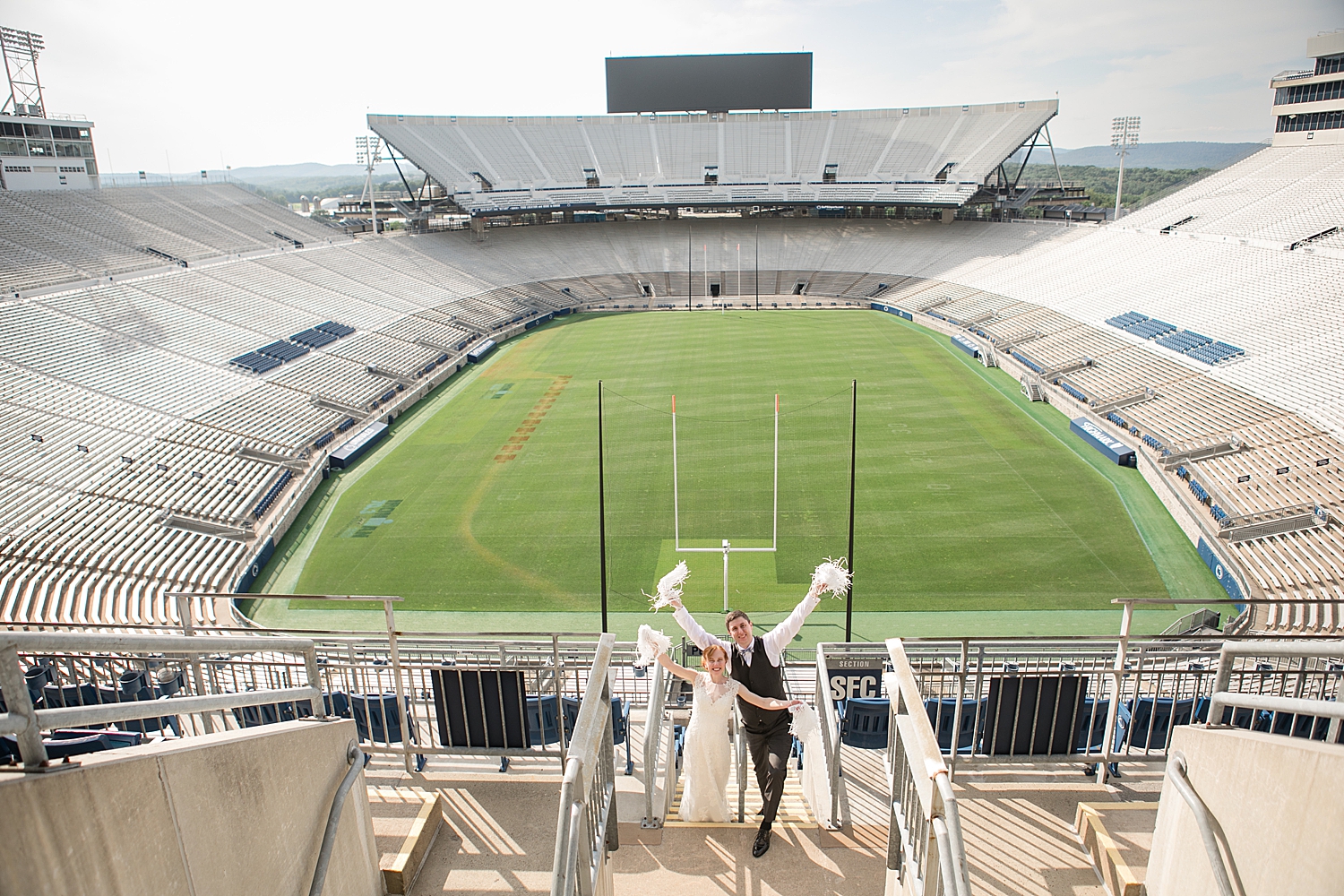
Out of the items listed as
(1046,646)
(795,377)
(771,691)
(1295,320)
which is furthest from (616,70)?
(771,691)

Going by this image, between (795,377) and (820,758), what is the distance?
2877 centimetres

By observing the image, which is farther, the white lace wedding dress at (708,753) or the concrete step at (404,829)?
the white lace wedding dress at (708,753)

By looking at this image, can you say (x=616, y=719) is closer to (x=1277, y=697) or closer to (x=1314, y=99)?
(x=1277, y=697)

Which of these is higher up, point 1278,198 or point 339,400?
point 1278,198

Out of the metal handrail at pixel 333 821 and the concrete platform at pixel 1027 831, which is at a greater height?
the metal handrail at pixel 333 821

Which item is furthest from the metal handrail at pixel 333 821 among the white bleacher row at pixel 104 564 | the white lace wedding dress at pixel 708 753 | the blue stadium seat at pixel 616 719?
the white bleacher row at pixel 104 564

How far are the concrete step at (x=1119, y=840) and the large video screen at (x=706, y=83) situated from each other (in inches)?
2628

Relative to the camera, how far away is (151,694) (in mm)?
6203

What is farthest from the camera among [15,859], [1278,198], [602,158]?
[602,158]

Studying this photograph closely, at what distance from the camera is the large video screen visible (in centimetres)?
6462

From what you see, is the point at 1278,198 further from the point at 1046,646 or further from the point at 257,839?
the point at 257,839

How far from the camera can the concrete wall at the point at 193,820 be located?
2480 mm

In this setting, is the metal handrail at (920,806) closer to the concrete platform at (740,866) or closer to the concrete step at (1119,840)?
the concrete platform at (740,866)

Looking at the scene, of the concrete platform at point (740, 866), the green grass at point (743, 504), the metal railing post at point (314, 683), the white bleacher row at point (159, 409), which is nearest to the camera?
the metal railing post at point (314, 683)
